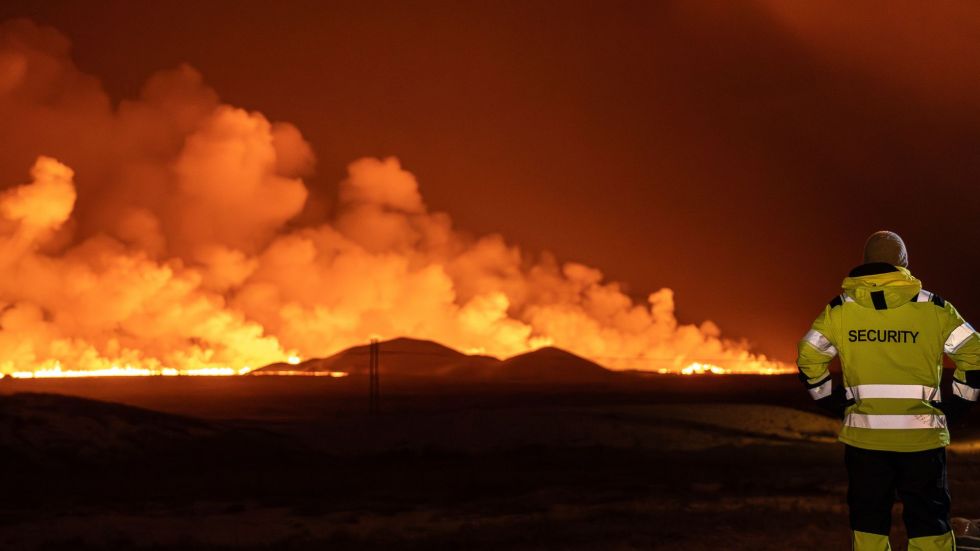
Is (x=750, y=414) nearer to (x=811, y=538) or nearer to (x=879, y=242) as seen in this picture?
(x=811, y=538)

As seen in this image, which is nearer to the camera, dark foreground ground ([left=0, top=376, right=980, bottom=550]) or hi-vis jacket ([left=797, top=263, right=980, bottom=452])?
hi-vis jacket ([left=797, top=263, right=980, bottom=452])

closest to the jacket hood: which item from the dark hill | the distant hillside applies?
the distant hillside

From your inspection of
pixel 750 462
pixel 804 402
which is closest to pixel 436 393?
pixel 804 402

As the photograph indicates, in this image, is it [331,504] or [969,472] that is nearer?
[331,504]

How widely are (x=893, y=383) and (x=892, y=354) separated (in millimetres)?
160

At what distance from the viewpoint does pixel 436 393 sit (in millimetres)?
69312

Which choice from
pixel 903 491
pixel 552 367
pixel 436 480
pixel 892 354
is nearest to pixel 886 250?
pixel 892 354

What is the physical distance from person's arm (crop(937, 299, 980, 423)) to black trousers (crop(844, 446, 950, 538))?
0.27m

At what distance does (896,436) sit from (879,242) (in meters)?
1.07

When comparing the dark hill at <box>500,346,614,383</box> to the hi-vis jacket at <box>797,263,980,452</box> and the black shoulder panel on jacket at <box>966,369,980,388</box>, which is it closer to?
the hi-vis jacket at <box>797,263,980,452</box>

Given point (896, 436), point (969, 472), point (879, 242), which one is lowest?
point (969, 472)

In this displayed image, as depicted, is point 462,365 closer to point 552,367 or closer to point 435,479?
point 552,367

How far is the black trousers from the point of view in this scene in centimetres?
570

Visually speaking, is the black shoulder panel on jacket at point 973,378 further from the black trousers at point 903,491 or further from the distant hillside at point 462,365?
the distant hillside at point 462,365
